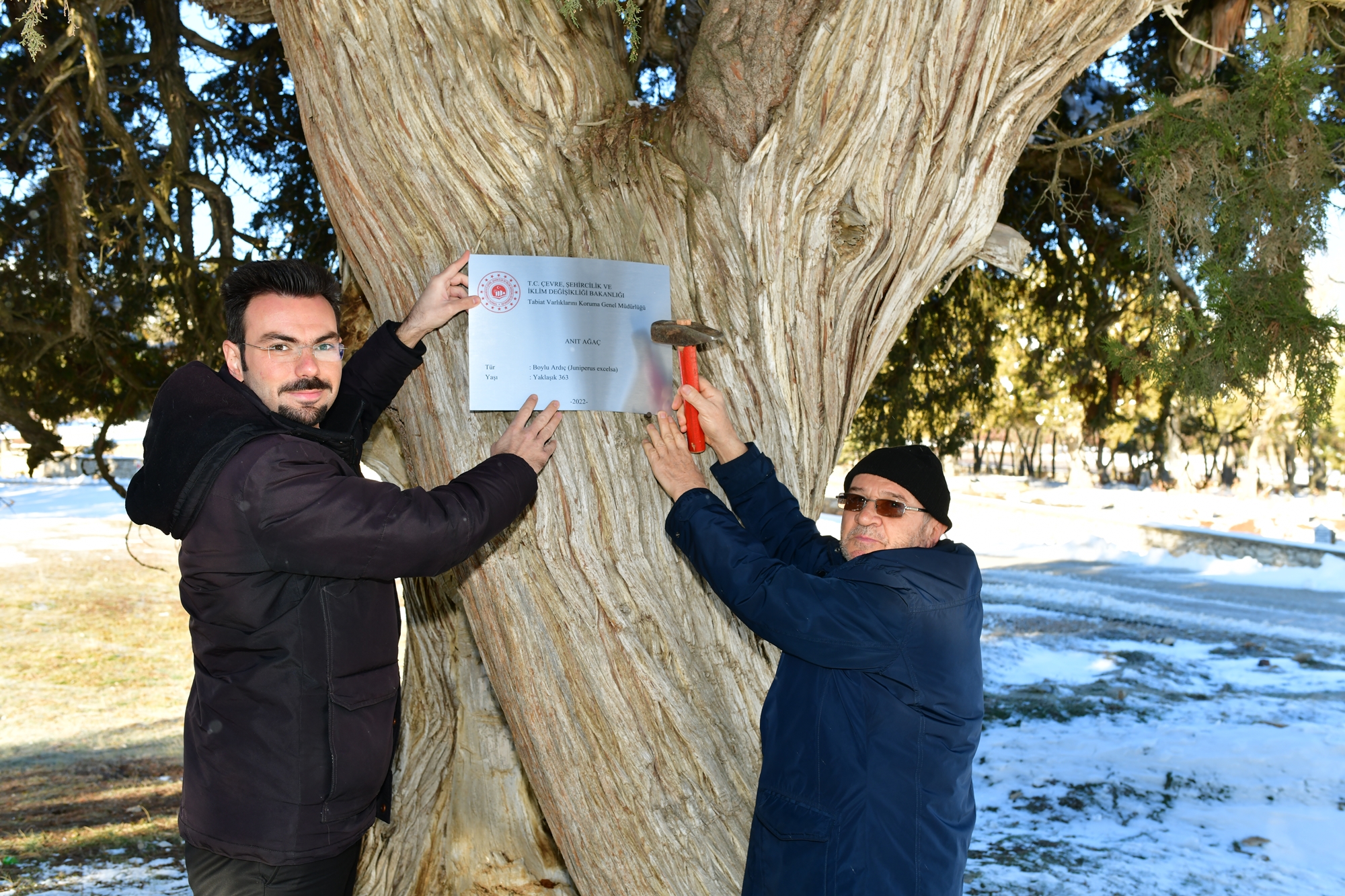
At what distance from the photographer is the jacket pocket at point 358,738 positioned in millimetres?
2078

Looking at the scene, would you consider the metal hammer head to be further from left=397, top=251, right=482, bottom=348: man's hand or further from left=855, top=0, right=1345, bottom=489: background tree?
left=855, top=0, right=1345, bottom=489: background tree

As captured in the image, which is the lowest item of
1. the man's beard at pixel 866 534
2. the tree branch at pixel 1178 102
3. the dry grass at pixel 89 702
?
the dry grass at pixel 89 702

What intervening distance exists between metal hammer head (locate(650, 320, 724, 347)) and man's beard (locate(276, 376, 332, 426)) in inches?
30.8

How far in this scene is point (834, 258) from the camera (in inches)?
107

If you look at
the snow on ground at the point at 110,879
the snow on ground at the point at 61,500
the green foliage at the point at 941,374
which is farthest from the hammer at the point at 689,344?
the snow on ground at the point at 61,500

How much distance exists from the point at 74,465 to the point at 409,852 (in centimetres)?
3689

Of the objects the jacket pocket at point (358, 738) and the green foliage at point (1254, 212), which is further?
the green foliage at point (1254, 212)

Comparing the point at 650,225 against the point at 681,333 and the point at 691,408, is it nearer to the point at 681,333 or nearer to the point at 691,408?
the point at 681,333

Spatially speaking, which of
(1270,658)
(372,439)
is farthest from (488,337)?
(1270,658)

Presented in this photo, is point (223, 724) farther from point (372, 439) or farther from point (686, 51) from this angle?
point (686, 51)

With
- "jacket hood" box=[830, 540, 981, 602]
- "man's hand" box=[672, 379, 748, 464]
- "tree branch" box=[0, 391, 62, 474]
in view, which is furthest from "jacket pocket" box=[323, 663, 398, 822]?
"tree branch" box=[0, 391, 62, 474]

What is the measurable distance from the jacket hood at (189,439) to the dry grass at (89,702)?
160 inches

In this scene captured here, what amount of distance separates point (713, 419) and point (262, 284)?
1.09m

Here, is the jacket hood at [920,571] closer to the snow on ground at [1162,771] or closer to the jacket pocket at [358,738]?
the jacket pocket at [358,738]
